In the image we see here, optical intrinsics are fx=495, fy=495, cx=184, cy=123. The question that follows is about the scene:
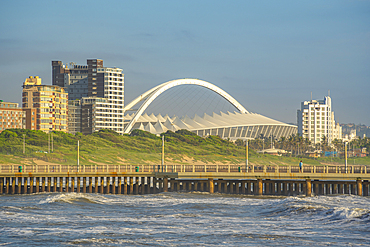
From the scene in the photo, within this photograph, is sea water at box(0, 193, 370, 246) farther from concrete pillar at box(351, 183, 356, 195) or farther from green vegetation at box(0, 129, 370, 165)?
green vegetation at box(0, 129, 370, 165)

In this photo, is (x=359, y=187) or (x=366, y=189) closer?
(x=359, y=187)

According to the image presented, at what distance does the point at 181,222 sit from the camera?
101 ft

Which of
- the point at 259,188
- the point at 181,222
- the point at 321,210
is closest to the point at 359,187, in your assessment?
the point at 259,188

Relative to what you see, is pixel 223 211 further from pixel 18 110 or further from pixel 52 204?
A: pixel 18 110

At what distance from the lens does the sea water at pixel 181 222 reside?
24.8m

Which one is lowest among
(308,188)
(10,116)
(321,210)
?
(321,210)

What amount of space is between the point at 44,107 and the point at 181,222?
14728cm

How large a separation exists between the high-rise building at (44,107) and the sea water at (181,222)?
127468 millimetres

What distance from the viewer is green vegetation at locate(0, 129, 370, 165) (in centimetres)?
11488

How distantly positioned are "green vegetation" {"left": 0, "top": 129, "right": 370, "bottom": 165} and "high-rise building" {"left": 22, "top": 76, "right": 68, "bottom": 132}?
1828 cm

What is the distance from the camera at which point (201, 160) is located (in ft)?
452

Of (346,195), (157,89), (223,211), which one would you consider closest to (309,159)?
(157,89)

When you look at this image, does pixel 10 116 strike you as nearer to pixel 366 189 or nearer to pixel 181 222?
pixel 366 189

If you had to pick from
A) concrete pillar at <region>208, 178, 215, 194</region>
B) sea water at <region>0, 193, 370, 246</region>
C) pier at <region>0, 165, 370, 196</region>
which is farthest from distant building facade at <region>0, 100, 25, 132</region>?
concrete pillar at <region>208, 178, 215, 194</region>
